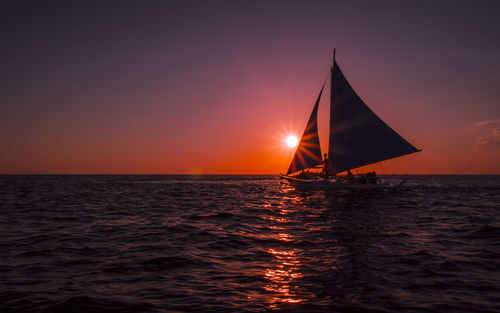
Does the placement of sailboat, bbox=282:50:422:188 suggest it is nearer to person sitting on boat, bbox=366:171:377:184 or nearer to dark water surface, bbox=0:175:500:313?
person sitting on boat, bbox=366:171:377:184

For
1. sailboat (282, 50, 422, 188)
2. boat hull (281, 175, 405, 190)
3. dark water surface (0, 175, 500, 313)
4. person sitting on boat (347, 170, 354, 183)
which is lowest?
dark water surface (0, 175, 500, 313)

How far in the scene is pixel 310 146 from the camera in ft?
156

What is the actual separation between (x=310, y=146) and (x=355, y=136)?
11.2m

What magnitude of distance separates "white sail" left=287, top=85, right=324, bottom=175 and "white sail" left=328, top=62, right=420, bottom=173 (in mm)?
7584

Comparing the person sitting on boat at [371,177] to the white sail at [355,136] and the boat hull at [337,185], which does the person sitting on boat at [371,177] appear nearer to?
the boat hull at [337,185]

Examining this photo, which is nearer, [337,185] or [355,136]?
[355,136]

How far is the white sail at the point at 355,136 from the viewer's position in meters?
35.7

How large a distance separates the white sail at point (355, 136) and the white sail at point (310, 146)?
7.58 metres

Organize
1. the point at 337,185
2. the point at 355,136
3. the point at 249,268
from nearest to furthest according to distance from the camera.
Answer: the point at 249,268, the point at 355,136, the point at 337,185

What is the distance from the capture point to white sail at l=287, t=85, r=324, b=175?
1828 inches

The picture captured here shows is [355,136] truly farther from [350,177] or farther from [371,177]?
[371,177]

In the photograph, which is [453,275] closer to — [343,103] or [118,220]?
[118,220]

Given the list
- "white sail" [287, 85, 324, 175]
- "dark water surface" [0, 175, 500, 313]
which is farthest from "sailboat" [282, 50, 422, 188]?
"dark water surface" [0, 175, 500, 313]

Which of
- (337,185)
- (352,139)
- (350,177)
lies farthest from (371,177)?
(352,139)
